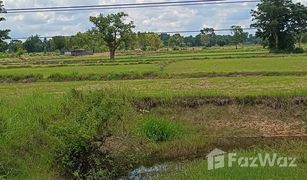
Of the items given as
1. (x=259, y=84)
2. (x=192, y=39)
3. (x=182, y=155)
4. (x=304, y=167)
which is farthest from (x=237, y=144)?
(x=192, y=39)

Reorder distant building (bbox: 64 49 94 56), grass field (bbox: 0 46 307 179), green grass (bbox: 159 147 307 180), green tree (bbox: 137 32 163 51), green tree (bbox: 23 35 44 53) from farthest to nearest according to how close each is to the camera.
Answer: green tree (bbox: 23 35 44 53) < green tree (bbox: 137 32 163 51) < distant building (bbox: 64 49 94 56) < grass field (bbox: 0 46 307 179) < green grass (bbox: 159 147 307 180)

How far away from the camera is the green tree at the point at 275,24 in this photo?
6414cm

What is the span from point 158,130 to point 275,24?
2076 inches

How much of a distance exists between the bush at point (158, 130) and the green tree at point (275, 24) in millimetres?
51363

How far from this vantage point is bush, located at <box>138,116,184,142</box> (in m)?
14.8

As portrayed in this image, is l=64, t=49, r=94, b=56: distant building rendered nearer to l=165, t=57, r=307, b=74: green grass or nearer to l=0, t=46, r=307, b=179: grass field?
l=165, t=57, r=307, b=74: green grass

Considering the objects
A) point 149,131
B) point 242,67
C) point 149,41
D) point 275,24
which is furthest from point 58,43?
point 149,131

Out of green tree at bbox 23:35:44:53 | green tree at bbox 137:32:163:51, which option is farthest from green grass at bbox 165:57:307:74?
green tree at bbox 23:35:44:53

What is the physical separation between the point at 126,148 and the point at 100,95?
1.79 metres

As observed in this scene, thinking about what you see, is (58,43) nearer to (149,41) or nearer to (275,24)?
(149,41)

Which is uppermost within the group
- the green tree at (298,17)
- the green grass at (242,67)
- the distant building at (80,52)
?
the green tree at (298,17)

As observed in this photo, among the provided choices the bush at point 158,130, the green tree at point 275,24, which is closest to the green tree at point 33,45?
the green tree at point 275,24

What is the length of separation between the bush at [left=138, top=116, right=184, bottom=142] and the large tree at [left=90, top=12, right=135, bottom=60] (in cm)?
4833

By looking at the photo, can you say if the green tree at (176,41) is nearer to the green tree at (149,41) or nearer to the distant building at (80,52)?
the green tree at (149,41)
